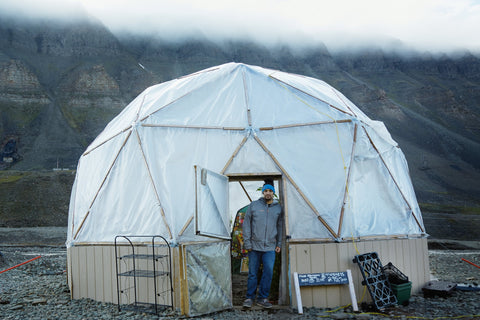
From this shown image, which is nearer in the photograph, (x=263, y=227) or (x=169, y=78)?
(x=263, y=227)

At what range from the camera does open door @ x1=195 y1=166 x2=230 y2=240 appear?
588 centimetres

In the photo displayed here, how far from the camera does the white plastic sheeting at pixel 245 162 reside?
6992mm

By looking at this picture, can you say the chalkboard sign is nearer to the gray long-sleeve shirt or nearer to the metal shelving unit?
the gray long-sleeve shirt

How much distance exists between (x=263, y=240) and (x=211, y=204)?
959 mm

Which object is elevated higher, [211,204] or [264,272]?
[211,204]

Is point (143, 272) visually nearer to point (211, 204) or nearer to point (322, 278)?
point (211, 204)

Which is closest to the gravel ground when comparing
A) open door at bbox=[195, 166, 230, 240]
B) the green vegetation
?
open door at bbox=[195, 166, 230, 240]

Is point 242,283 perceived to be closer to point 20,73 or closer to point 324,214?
point 324,214

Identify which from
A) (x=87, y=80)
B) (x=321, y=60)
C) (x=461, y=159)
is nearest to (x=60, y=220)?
(x=87, y=80)

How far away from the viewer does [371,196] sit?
7.48m

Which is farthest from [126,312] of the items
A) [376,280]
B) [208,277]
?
[376,280]

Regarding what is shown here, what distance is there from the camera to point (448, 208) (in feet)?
126

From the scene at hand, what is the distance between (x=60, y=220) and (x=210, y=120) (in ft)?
85.4

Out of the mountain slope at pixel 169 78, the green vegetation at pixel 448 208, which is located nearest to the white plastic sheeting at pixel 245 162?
the green vegetation at pixel 448 208
